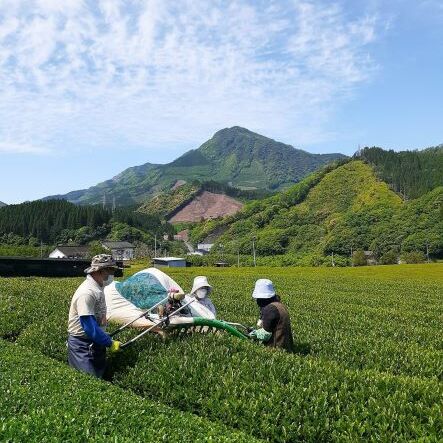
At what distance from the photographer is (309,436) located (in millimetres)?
6434

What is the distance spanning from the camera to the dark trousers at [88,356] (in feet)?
27.5

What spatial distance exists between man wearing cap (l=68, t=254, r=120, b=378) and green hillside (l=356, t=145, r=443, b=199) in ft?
438

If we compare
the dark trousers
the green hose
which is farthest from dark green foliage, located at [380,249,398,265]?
the dark trousers

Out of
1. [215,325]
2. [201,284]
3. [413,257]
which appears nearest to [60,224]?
[413,257]

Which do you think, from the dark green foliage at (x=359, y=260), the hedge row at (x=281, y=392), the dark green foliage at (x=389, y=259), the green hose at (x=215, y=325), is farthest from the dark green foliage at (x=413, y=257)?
the hedge row at (x=281, y=392)

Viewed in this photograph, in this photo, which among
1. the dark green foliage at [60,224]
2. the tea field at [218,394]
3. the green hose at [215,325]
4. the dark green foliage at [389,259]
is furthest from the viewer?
the dark green foliage at [60,224]

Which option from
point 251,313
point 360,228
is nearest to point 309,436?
point 251,313

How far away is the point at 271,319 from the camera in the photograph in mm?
9227

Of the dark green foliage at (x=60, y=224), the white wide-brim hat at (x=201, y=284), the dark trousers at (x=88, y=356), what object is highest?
the dark green foliage at (x=60, y=224)

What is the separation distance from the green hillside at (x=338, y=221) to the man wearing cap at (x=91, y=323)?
98.0m

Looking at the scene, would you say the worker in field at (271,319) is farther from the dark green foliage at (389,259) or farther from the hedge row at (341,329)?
the dark green foliage at (389,259)

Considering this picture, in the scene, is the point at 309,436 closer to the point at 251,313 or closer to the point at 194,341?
the point at 194,341

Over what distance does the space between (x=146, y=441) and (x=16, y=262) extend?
34348mm

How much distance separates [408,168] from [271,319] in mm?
156808
